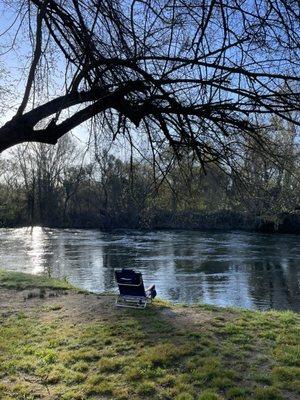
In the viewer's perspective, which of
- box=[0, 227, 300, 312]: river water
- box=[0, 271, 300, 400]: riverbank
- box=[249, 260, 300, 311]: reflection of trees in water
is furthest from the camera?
box=[0, 227, 300, 312]: river water

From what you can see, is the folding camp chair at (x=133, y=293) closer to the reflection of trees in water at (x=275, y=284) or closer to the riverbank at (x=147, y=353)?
the riverbank at (x=147, y=353)

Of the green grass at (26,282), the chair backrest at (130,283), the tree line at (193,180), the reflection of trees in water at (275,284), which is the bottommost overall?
the reflection of trees in water at (275,284)

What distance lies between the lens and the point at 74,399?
5.35m

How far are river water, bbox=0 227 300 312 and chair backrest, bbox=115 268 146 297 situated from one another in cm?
210

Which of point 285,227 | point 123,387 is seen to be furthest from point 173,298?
point 285,227

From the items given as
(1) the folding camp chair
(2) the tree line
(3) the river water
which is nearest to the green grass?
(3) the river water

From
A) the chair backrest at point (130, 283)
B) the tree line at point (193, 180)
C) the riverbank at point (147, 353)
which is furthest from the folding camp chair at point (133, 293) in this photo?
the tree line at point (193, 180)

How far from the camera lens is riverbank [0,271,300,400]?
5582 millimetres

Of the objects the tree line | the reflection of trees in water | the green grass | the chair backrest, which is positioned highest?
the tree line

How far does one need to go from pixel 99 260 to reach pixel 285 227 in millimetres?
19219

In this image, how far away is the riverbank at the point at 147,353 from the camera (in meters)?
5.58

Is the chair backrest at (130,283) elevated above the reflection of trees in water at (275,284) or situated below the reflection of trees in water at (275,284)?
above

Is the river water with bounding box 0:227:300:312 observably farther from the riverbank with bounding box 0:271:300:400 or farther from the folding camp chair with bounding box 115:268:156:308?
the folding camp chair with bounding box 115:268:156:308

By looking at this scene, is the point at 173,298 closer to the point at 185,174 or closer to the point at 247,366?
the point at 247,366
